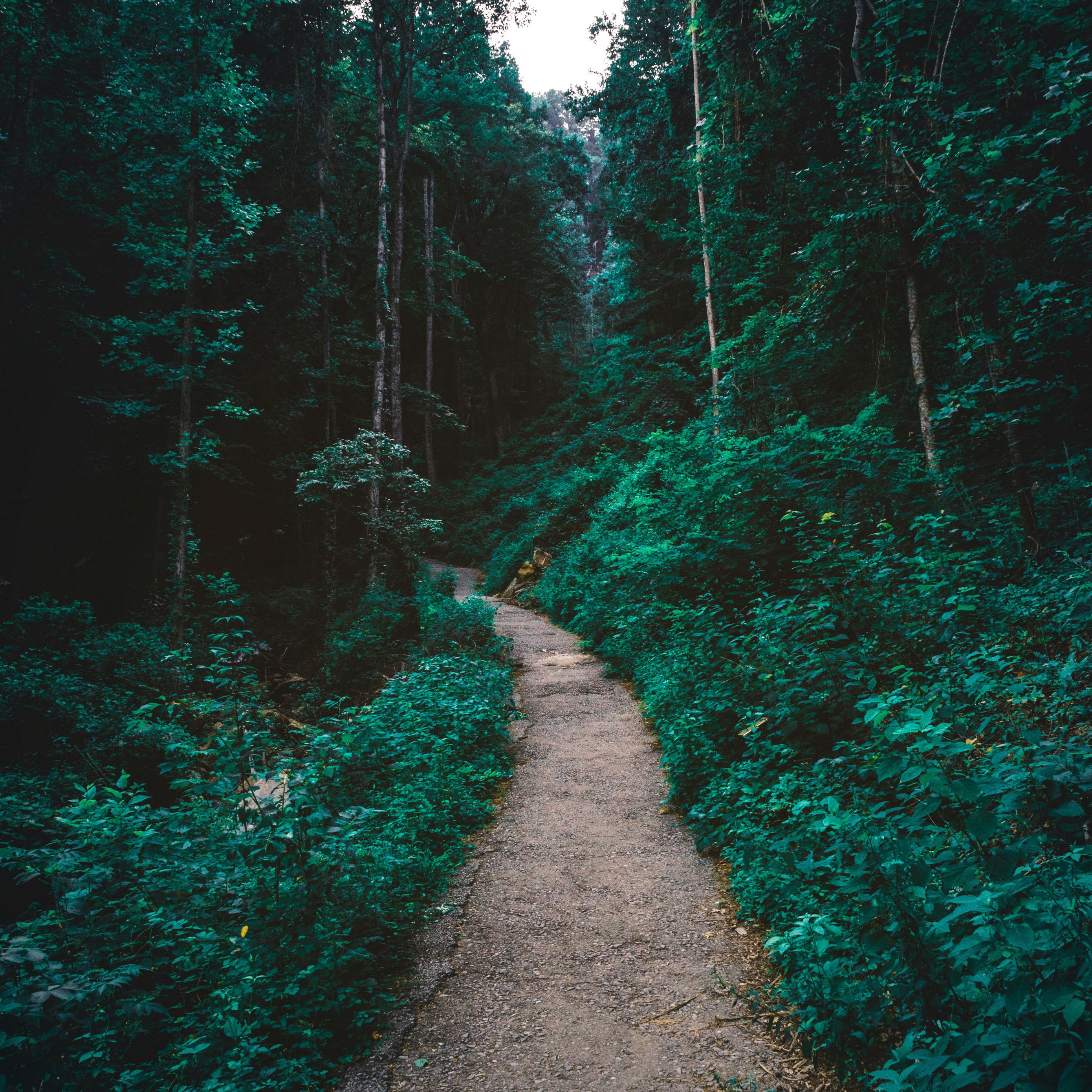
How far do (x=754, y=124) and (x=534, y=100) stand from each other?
169 ft

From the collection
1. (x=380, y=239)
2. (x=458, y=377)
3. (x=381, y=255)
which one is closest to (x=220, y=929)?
(x=381, y=255)

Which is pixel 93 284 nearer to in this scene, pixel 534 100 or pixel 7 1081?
pixel 7 1081

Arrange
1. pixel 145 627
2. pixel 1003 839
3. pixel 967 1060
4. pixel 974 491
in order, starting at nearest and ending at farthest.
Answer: pixel 967 1060 → pixel 1003 839 → pixel 974 491 → pixel 145 627

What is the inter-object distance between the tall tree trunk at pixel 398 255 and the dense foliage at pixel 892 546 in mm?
5917

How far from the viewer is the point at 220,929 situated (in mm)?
3141

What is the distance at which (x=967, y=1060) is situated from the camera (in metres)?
1.73

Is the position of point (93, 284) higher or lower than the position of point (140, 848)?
higher

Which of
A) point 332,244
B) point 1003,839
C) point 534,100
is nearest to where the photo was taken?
point 1003,839

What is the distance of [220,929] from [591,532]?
1304cm

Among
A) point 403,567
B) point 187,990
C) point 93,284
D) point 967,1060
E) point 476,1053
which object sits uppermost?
point 93,284

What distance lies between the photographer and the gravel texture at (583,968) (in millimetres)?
2785

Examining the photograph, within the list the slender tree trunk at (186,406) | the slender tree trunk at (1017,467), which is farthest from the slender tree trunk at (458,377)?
the slender tree trunk at (1017,467)

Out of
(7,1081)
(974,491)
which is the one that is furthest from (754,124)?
(7,1081)

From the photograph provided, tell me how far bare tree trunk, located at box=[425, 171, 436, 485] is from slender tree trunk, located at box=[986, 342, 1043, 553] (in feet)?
69.7
